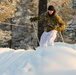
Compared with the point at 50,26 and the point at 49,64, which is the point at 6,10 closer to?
the point at 50,26

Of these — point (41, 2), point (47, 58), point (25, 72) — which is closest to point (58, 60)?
point (47, 58)

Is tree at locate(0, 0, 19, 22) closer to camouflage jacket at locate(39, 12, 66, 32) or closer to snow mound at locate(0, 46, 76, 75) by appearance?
camouflage jacket at locate(39, 12, 66, 32)

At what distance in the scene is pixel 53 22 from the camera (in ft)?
35.9

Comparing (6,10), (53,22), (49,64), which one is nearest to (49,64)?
(49,64)

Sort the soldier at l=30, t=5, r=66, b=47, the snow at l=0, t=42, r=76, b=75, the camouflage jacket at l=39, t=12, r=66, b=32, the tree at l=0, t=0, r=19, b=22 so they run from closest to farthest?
the snow at l=0, t=42, r=76, b=75
the camouflage jacket at l=39, t=12, r=66, b=32
the soldier at l=30, t=5, r=66, b=47
the tree at l=0, t=0, r=19, b=22

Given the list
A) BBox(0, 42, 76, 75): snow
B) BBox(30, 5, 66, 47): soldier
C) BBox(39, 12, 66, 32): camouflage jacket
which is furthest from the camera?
BBox(30, 5, 66, 47): soldier

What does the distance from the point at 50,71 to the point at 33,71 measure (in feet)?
0.82

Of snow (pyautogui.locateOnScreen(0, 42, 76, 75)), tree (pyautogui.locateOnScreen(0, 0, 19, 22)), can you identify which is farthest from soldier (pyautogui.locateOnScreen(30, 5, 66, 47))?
tree (pyautogui.locateOnScreen(0, 0, 19, 22))

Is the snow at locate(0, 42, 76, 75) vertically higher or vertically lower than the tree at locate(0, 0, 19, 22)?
lower

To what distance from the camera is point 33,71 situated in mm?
5188

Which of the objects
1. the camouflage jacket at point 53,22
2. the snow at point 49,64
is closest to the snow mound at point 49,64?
the snow at point 49,64

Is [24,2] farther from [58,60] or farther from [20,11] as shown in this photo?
[58,60]

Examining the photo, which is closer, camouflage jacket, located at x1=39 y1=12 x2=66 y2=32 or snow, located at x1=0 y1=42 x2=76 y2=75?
snow, located at x1=0 y1=42 x2=76 y2=75

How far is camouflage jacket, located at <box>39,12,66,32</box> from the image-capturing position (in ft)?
35.4
